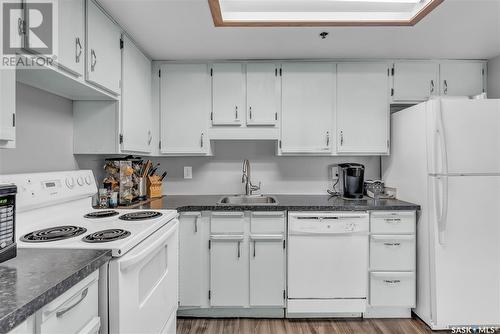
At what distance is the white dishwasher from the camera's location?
2.12m

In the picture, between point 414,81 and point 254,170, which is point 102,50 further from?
point 414,81

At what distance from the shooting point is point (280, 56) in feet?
7.95

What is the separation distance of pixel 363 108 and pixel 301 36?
35.1 inches

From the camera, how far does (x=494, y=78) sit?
2451 mm

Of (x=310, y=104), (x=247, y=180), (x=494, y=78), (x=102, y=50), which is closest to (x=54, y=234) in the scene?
(x=102, y=50)

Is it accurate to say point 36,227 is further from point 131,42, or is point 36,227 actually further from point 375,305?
point 375,305

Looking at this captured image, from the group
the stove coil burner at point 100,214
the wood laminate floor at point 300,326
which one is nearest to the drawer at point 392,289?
the wood laminate floor at point 300,326

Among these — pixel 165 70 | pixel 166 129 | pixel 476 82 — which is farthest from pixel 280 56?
pixel 476 82

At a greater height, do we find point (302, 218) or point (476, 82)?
point (476, 82)

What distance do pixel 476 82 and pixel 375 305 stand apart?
2165 millimetres

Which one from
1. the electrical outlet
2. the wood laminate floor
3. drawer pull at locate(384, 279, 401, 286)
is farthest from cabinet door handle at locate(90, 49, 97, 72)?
drawer pull at locate(384, 279, 401, 286)

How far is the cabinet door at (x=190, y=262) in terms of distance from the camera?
2145mm

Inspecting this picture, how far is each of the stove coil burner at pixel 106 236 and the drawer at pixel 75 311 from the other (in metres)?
0.18

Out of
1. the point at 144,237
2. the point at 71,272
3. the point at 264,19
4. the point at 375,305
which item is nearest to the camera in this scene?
the point at 71,272
